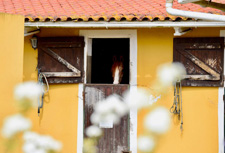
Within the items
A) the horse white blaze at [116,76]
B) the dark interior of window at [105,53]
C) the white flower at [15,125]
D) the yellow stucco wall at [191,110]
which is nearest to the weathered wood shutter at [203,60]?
the yellow stucco wall at [191,110]

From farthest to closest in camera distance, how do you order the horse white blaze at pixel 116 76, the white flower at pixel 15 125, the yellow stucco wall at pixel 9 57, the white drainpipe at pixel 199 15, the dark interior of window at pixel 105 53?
the dark interior of window at pixel 105 53 < the horse white blaze at pixel 116 76 < the white drainpipe at pixel 199 15 < the yellow stucco wall at pixel 9 57 < the white flower at pixel 15 125

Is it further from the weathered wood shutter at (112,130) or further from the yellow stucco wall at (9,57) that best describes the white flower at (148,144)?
the weathered wood shutter at (112,130)

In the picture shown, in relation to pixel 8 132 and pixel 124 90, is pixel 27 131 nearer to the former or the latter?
pixel 8 132

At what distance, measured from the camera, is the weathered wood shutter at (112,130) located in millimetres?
7082

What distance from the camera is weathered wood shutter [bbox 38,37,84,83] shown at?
23.6 ft

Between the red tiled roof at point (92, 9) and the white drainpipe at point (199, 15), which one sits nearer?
the white drainpipe at point (199, 15)

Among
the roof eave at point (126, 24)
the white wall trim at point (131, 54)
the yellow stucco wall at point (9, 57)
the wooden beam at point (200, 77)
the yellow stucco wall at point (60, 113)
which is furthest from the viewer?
the yellow stucco wall at point (60, 113)

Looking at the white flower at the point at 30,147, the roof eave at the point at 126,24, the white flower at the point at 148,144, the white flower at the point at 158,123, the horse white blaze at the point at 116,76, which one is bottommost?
the horse white blaze at the point at 116,76

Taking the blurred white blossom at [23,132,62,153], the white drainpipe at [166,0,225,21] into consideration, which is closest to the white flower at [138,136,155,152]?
the blurred white blossom at [23,132,62,153]

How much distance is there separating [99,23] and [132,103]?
513cm

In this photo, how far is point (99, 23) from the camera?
21.8 feet

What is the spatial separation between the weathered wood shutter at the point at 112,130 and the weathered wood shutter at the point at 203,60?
1141 mm

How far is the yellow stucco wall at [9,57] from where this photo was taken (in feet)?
18.9

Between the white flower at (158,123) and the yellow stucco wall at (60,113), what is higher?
the white flower at (158,123)
